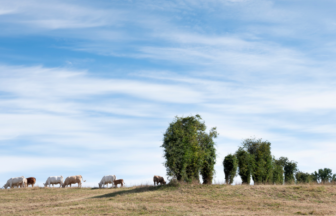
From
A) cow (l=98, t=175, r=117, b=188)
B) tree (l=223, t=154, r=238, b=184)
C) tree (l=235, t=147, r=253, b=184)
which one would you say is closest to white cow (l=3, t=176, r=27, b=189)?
cow (l=98, t=175, r=117, b=188)

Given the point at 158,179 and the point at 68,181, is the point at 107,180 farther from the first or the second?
the point at 158,179

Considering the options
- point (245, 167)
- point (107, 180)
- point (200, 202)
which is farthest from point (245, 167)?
point (107, 180)

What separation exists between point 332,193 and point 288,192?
418cm

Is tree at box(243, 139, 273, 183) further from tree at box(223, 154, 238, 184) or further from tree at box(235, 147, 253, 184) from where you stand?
tree at box(223, 154, 238, 184)

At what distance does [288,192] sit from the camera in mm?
27188

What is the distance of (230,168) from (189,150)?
20.7 ft

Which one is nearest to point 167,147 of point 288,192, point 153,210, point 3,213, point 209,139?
point 209,139

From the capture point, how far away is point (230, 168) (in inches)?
1309

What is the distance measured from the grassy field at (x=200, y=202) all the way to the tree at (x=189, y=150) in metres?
1.75

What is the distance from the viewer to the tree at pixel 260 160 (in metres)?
38.5

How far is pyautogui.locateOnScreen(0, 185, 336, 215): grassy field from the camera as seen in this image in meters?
20.6

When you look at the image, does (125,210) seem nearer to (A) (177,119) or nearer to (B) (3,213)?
(B) (3,213)

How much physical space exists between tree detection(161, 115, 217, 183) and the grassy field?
5.75 ft

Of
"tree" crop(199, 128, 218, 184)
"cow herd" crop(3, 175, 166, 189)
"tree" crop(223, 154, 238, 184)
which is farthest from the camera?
"cow herd" crop(3, 175, 166, 189)
